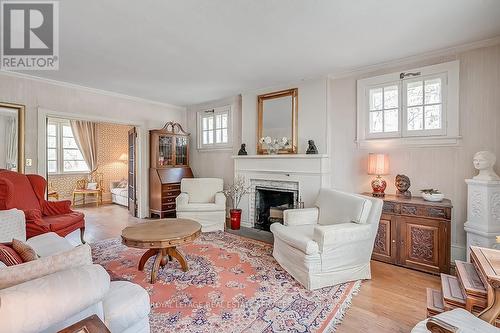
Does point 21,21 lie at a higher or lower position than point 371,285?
higher

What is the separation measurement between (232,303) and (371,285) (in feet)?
4.72

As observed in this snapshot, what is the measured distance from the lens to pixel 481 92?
2.82 meters

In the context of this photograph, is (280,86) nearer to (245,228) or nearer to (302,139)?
(302,139)

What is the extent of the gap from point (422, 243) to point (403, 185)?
74 centimetres

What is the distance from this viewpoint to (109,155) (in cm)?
763

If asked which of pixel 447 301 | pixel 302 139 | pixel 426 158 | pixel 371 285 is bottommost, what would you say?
pixel 371 285

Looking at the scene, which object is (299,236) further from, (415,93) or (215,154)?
(215,154)

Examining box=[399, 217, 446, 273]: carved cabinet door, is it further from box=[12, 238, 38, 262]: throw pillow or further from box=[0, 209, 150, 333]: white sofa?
box=[12, 238, 38, 262]: throw pillow

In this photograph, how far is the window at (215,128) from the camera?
5.32 meters

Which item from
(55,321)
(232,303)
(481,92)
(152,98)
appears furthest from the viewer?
(152,98)

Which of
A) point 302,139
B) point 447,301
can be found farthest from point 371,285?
point 302,139

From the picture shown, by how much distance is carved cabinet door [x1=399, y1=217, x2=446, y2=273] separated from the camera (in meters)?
2.71

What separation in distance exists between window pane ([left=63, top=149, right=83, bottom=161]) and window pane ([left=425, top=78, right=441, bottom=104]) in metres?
8.14

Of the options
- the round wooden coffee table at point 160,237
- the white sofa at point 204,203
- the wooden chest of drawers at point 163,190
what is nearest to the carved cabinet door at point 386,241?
the round wooden coffee table at point 160,237
